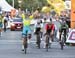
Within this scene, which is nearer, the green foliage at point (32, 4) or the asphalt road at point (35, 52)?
the asphalt road at point (35, 52)

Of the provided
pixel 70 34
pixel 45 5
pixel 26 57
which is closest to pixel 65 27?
pixel 70 34

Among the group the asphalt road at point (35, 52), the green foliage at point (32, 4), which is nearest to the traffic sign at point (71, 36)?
the asphalt road at point (35, 52)

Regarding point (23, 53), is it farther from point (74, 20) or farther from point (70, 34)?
point (74, 20)

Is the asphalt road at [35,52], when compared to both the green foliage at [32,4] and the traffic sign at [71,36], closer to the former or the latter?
the traffic sign at [71,36]

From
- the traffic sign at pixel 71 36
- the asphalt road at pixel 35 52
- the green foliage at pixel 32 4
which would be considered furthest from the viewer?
the green foliage at pixel 32 4

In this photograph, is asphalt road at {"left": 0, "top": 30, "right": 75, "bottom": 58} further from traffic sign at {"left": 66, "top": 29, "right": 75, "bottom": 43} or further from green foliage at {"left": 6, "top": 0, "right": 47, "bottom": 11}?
green foliage at {"left": 6, "top": 0, "right": 47, "bottom": 11}

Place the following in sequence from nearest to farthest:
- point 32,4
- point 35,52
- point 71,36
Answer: point 35,52
point 71,36
point 32,4

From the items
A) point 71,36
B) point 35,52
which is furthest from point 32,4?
point 35,52

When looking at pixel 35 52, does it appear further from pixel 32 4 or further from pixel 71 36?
pixel 32 4

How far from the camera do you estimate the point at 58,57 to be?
18906 millimetres

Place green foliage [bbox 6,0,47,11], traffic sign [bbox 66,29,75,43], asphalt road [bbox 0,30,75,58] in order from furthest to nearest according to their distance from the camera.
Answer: green foliage [bbox 6,0,47,11] → traffic sign [bbox 66,29,75,43] → asphalt road [bbox 0,30,75,58]

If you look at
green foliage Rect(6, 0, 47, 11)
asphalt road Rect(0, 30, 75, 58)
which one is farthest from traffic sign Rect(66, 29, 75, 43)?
green foliage Rect(6, 0, 47, 11)

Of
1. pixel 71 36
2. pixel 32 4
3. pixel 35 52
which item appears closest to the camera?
pixel 35 52

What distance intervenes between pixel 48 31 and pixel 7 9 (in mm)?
45379
